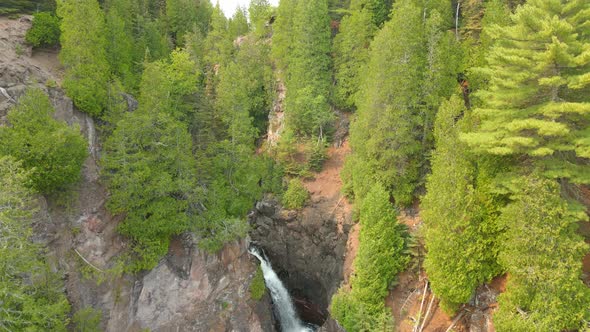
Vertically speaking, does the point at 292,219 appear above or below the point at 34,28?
below

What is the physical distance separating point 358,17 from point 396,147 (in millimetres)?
18412

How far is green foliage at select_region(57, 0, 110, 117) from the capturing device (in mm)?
25156

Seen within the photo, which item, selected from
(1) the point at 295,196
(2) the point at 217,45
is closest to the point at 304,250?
(1) the point at 295,196

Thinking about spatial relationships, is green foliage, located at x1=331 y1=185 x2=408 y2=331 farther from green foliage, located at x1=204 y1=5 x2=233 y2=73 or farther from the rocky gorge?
green foliage, located at x1=204 y1=5 x2=233 y2=73

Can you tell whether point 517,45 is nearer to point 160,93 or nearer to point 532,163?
point 532,163

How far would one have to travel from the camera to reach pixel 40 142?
19.6m

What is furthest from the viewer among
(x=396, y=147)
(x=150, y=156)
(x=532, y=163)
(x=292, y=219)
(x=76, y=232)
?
(x=292, y=219)

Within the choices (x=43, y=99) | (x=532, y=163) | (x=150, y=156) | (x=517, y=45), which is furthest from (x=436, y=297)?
(x=43, y=99)

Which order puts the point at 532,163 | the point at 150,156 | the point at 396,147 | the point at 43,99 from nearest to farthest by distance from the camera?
the point at 532,163 < the point at 43,99 < the point at 150,156 < the point at 396,147

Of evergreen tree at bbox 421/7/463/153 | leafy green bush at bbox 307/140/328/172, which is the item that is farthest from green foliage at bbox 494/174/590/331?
leafy green bush at bbox 307/140/328/172

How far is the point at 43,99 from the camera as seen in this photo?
2056cm

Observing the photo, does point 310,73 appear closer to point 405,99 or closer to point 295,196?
point 295,196

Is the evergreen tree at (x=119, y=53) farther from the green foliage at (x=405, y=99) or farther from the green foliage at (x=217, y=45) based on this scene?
the green foliage at (x=405, y=99)

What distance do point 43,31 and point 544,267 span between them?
115 feet
